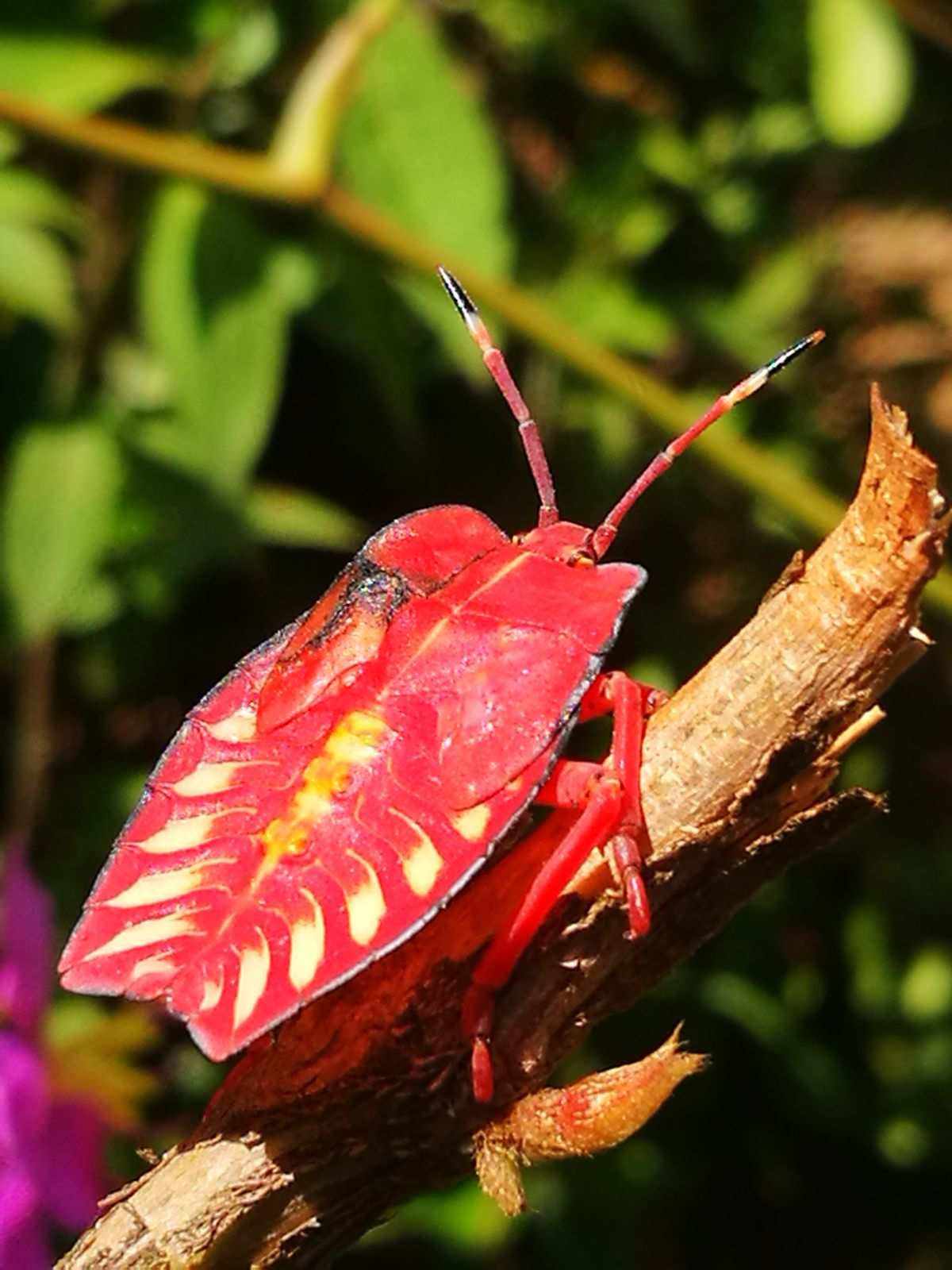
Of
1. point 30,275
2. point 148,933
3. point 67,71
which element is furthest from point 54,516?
point 148,933

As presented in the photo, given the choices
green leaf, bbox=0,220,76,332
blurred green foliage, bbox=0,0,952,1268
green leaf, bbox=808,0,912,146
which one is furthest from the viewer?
green leaf, bbox=808,0,912,146

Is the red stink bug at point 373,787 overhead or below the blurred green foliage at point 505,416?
overhead

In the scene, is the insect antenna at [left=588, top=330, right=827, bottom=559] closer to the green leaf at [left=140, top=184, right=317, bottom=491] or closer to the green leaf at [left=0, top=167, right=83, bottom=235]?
the green leaf at [left=140, top=184, right=317, bottom=491]

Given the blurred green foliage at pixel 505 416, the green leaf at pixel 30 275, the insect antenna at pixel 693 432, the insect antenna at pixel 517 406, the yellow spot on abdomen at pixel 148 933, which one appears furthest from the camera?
the blurred green foliage at pixel 505 416

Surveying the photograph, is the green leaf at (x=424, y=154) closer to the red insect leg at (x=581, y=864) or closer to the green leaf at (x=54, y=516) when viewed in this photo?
the green leaf at (x=54, y=516)

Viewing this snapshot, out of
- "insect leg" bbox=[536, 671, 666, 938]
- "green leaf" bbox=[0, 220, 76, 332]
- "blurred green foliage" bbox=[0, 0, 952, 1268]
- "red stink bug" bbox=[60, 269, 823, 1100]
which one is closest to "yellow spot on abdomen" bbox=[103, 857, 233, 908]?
"red stink bug" bbox=[60, 269, 823, 1100]

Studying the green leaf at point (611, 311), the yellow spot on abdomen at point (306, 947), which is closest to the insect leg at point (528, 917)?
the yellow spot on abdomen at point (306, 947)

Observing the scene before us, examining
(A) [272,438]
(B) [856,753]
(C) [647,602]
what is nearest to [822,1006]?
(B) [856,753]
